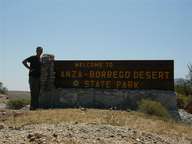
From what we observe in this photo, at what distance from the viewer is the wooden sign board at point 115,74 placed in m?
22.5

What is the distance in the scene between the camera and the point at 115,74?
22969mm

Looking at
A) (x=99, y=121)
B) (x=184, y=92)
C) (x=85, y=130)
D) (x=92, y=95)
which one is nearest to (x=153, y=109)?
(x=92, y=95)

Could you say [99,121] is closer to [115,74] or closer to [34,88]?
[34,88]

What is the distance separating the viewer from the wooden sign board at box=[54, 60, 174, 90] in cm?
2253

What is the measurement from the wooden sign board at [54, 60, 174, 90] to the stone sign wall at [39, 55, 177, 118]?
0.30ft

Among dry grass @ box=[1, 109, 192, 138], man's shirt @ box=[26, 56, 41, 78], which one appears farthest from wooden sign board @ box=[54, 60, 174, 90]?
dry grass @ box=[1, 109, 192, 138]

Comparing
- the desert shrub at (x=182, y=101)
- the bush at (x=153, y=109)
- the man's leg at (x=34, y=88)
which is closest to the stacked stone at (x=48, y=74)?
the man's leg at (x=34, y=88)

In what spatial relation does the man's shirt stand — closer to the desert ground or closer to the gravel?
the desert ground

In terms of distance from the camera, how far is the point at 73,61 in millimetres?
23625

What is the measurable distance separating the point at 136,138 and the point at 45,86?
39.7 feet

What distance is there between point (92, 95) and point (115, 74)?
134cm

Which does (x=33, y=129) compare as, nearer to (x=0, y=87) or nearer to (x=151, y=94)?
(x=151, y=94)

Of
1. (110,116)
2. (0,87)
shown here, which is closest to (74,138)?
(110,116)

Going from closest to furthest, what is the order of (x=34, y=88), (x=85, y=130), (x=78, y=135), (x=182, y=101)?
1. (x=78, y=135)
2. (x=85, y=130)
3. (x=34, y=88)
4. (x=182, y=101)
